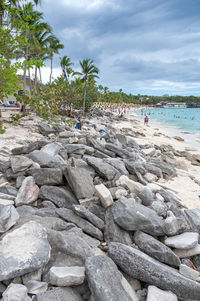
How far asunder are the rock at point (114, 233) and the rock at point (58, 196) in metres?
0.89

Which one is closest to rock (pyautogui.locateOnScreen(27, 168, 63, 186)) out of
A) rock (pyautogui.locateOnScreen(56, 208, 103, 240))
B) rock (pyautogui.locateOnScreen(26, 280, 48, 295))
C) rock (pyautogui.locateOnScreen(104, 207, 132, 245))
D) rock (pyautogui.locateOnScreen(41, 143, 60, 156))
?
rock (pyautogui.locateOnScreen(56, 208, 103, 240))

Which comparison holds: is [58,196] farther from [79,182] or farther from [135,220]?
[135,220]

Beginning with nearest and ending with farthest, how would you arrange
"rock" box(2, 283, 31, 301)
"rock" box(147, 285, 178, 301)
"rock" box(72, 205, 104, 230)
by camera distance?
1. "rock" box(2, 283, 31, 301)
2. "rock" box(147, 285, 178, 301)
3. "rock" box(72, 205, 104, 230)

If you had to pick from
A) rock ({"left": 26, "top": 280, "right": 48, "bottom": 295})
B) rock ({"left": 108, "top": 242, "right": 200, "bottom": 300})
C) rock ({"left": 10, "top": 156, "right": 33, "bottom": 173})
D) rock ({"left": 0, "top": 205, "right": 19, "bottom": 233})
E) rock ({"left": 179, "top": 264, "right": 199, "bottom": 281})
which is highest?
rock ({"left": 10, "top": 156, "right": 33, "bottom": 173})

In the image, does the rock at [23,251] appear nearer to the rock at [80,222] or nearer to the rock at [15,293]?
the rock at [15,293]

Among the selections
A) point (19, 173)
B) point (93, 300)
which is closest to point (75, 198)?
point (19, 173)

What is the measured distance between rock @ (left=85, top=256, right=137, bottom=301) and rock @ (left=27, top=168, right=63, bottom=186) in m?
2.19

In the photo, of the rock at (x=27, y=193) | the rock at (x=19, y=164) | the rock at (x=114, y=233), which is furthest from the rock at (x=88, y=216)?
the rock at (x=19, y=164)

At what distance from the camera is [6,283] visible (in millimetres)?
2211

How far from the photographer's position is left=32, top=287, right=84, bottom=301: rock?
2057mm

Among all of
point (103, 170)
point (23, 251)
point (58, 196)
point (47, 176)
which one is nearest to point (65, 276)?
point (23, 251)

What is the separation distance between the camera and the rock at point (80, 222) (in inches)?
135

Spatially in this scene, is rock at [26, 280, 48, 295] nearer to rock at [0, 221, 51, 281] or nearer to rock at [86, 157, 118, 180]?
rock at [0, 221, 51, 281]

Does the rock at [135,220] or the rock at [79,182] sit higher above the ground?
the rock at [79,182]
